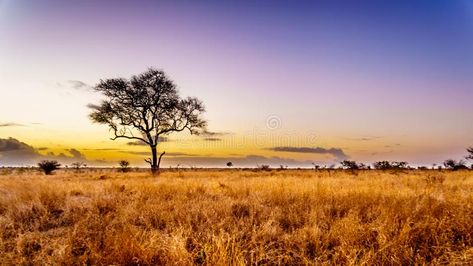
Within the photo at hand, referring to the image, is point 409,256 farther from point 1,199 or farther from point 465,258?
point 1,199

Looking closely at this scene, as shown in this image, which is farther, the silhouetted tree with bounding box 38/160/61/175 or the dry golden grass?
the silhouetted tree with bounding box 38/160/61/175

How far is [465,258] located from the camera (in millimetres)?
3754

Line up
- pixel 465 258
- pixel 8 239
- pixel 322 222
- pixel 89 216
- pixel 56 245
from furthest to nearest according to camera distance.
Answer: pixel 89 216, pixel 322 222, pixel 8 239, pixel 56 245, pixel 465 258

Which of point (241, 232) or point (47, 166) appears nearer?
point (241, 232)

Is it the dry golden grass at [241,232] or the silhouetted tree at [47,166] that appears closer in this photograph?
the dry golden grass at [241,232]

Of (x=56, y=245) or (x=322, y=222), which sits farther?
(x=322, y=222)

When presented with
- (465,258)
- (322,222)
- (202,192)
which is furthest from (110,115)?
(465,258)

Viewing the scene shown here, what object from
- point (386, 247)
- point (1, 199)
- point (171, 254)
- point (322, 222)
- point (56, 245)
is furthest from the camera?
point (1, 199)

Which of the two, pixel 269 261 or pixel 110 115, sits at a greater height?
pixel 110 115

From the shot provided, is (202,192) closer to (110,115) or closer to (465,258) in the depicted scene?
(465,258)

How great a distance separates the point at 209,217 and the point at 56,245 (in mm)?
2370

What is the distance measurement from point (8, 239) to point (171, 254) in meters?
2.78

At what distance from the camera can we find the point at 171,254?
4.00 meters

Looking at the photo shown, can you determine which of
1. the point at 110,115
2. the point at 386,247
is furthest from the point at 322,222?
the point at 110,115
